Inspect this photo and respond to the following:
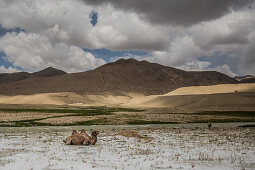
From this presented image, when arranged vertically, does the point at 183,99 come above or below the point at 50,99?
below

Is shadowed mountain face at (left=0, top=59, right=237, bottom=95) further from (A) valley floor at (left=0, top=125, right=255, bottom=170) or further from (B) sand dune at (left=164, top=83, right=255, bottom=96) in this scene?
(A) valley floor at (left=0, top=125, right=255, bottom=170)

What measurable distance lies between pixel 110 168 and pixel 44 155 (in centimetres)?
419

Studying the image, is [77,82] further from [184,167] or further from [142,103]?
[184,167]

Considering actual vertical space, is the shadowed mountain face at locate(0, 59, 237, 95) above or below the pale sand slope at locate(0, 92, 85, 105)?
above

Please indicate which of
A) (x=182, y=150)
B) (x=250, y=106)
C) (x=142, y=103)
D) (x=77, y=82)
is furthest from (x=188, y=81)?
(x=182, y=150)

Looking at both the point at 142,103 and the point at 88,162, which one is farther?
the point at 142,103

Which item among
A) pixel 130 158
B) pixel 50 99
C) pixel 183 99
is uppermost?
pixel 50 99

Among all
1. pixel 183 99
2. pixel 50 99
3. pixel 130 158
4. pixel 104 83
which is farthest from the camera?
pixel 104 83

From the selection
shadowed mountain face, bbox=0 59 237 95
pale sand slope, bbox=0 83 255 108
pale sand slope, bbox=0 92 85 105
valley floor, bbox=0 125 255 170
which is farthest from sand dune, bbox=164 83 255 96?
valley floor, bbox=0 125 255 170

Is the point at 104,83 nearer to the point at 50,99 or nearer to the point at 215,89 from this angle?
the point at 50,99

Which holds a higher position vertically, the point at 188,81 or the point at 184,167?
the point at 188,81

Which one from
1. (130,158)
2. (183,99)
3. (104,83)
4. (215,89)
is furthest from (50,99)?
(130,158)

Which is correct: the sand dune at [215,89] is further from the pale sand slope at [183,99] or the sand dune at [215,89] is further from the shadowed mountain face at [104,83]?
the shadowed mountain face at [104,83]

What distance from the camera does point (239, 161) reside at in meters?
11.2
